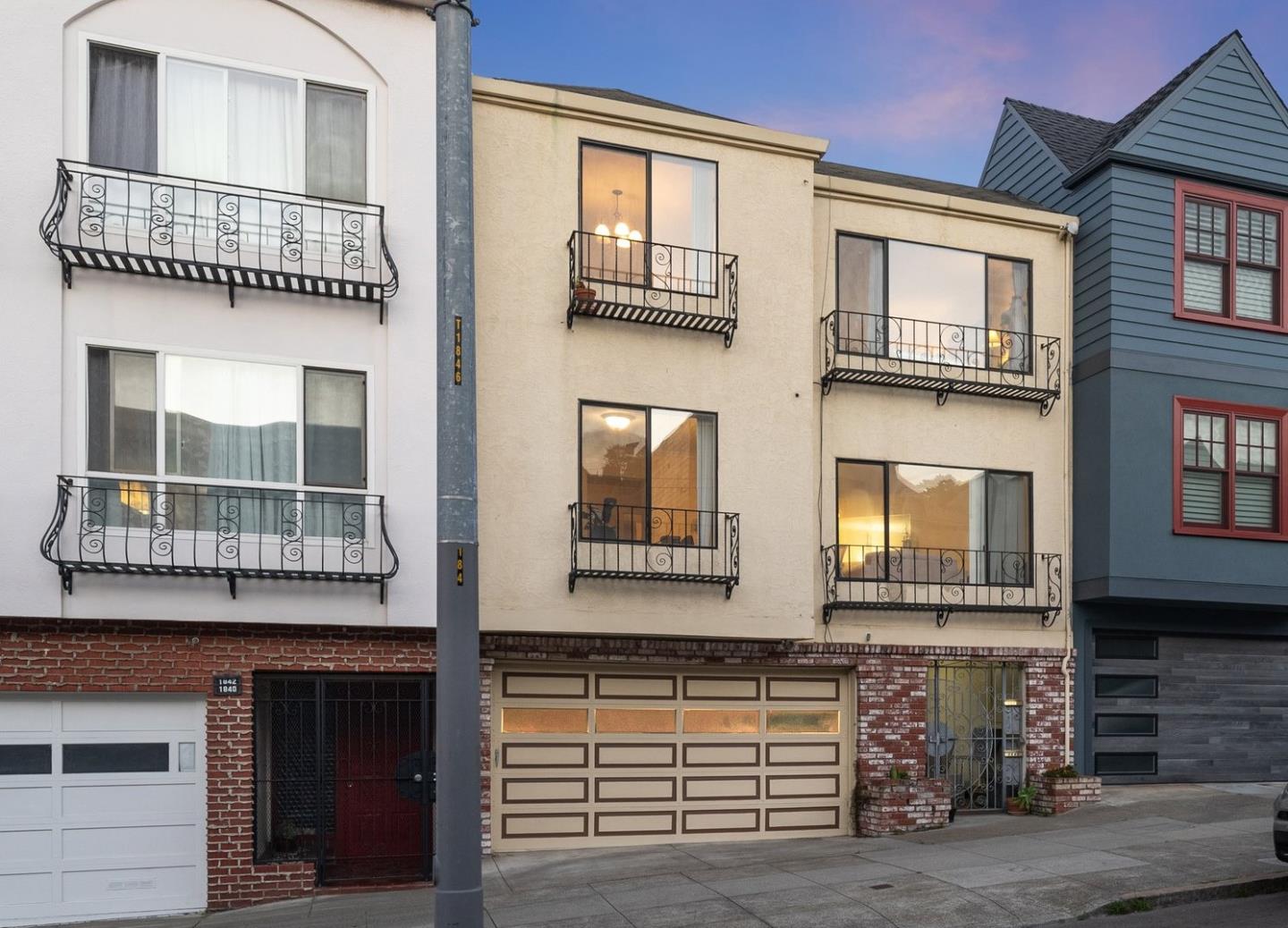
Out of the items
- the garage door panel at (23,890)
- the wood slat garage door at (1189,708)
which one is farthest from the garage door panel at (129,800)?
the wood slat garage door at (1189,708)

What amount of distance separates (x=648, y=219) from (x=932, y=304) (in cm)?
451

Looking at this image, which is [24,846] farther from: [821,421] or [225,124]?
[821,421]

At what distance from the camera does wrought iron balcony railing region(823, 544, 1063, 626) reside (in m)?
14.8

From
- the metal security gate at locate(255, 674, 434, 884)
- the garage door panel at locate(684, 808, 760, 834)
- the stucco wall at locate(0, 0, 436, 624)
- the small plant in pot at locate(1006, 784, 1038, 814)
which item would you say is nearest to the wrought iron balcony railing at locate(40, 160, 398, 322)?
the stucco wall at locate(0, 0, 436, 624)

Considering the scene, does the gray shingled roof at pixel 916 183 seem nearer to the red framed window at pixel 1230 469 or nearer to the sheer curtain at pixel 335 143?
the red framed window at pixel 1230 469

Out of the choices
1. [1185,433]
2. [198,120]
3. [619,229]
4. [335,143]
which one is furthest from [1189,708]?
[198,120]

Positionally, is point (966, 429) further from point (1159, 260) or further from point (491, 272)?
point (491, 272)

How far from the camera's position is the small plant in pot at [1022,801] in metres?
15.0

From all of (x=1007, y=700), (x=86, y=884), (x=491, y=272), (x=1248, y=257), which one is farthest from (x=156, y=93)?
(x=1248, y=257)

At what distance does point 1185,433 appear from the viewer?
52.0ft

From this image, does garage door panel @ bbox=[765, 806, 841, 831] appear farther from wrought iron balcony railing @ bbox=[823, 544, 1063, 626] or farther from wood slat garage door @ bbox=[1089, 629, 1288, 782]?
wood slat garage door @ bbox=[1089, 629, 1288, 782]

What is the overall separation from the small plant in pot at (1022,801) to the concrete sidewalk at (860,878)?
90 centimetres

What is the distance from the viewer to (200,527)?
11.2m

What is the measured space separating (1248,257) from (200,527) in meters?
14.8
